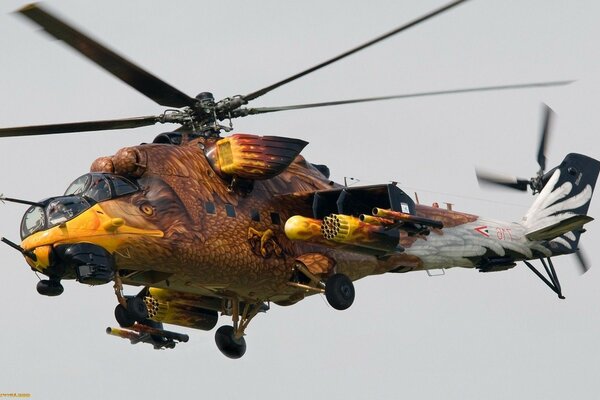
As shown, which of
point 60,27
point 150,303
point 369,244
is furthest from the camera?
point 150,303

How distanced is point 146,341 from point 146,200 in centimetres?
443

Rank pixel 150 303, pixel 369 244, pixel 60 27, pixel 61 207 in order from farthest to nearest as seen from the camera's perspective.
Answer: pixel 150 303 → pixel 369 244 → pixel 61 207 → pixel 60 27

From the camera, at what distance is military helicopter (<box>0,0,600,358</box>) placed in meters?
22.9

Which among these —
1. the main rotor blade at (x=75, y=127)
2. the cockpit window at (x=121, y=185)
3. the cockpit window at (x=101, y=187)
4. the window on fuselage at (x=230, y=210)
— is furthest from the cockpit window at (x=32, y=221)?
the window on fuselage at (x=230, y=210)

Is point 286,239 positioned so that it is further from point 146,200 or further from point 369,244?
point 146,200

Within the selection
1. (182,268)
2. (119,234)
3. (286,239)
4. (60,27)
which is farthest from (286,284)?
(60,27)

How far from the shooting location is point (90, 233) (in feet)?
74.4

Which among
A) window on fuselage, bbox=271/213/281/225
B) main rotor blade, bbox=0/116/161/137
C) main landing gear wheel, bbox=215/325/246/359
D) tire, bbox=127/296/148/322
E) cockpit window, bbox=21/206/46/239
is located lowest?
main landing gear wheel, bbox=215/325/246/359

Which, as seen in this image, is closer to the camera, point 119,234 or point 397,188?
point 119,234

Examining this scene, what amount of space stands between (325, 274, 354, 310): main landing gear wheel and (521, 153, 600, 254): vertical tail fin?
5835 mm

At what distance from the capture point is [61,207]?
22891mm

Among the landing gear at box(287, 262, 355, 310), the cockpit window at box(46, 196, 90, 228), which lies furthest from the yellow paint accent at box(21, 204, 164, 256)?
the landing gear at box(287, 262, 355, 310)

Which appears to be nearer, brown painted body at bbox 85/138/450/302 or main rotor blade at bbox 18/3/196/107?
main rotor blade at bbox 18/3/196/107

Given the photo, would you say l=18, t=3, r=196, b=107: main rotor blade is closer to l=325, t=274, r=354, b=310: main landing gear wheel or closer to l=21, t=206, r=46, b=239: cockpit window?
l=21, t=206, r=46, b=239: cockpit window
